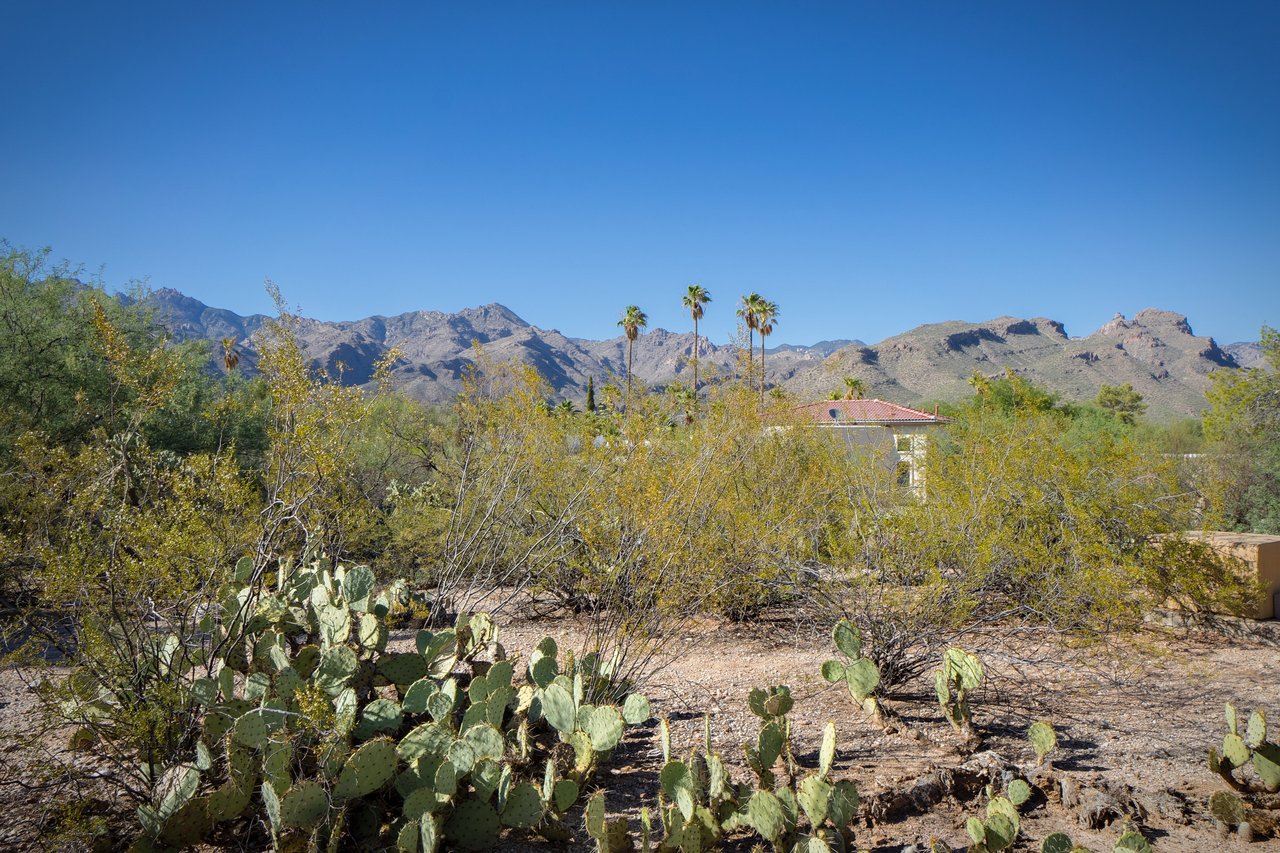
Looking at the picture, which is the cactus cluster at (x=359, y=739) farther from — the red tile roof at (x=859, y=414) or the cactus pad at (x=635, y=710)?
the red tile roof at (x=859, y=414)

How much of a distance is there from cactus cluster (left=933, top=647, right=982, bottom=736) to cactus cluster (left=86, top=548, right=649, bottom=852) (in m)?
1.92

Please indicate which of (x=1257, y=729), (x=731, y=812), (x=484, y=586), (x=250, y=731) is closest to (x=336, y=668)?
(x=250, y=731)

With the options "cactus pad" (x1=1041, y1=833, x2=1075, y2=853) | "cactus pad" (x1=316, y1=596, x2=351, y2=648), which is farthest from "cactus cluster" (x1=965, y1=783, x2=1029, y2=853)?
"cactus pad" (x1=316, y1=596, x2=351, y2=648)

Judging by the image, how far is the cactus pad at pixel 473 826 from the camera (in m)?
3.52

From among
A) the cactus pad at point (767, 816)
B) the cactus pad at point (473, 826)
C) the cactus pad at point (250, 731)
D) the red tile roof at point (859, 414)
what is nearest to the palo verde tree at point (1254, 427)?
the red tile roof at point (859, 414)

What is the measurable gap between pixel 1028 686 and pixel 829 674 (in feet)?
6.68

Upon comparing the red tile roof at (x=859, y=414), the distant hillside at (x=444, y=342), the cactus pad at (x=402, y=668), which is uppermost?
the distant hillside at (x=444, y=342)

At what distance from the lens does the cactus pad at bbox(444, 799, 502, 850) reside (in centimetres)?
352

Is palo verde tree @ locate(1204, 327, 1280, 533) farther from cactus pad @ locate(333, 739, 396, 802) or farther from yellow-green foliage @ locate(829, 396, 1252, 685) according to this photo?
cactus pad @ locate(333, 739, 396, 802)

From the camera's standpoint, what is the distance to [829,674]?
496 cm

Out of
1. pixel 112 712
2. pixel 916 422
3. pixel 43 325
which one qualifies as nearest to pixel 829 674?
pixel 112 712

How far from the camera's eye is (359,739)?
4.03 metres

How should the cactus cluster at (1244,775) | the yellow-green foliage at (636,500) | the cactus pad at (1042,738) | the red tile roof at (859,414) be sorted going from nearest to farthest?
1. the cactus cluster at (1244,775)
2. the cactus pad at (1042,738)
3. the yellow-green foliage at (636,500)
4. the red tile roof at (859,414)

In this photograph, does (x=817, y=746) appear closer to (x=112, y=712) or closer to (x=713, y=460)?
(x=713, y=460)
